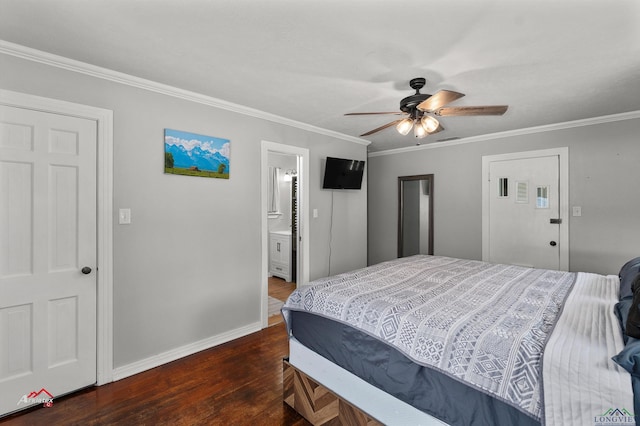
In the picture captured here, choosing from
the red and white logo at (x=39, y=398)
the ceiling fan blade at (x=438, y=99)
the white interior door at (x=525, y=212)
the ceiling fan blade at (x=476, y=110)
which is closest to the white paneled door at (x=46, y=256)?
the red and white logo at (x=39, y=398)

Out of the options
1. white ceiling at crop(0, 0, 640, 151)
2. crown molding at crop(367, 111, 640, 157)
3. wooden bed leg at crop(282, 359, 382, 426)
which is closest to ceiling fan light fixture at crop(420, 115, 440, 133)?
white ceiling at crop(0, 0, 640, 151)

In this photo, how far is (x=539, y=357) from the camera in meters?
1.19

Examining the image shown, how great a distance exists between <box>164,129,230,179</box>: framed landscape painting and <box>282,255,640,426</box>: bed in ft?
5.04

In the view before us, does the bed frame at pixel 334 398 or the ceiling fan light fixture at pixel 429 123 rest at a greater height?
the ceiling fan light fixture at pixel 429 123

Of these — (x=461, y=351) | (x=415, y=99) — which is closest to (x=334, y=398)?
(x=461, y=351)

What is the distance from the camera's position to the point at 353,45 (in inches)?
73.3

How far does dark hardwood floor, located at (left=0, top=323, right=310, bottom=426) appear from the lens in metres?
1.91

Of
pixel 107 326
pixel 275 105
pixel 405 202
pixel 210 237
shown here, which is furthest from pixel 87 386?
pixel 405 202

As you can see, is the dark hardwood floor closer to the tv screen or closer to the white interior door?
the tv screen

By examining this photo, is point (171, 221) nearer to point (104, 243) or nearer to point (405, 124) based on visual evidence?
point (104, 243)

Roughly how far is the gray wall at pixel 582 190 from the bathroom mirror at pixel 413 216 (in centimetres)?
41

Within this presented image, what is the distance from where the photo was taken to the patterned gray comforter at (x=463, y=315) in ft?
3.98

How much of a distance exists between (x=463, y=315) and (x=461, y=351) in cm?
29

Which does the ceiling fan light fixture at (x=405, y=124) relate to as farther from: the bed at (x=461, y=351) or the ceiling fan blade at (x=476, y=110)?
the bed at (x=461, y=351)
